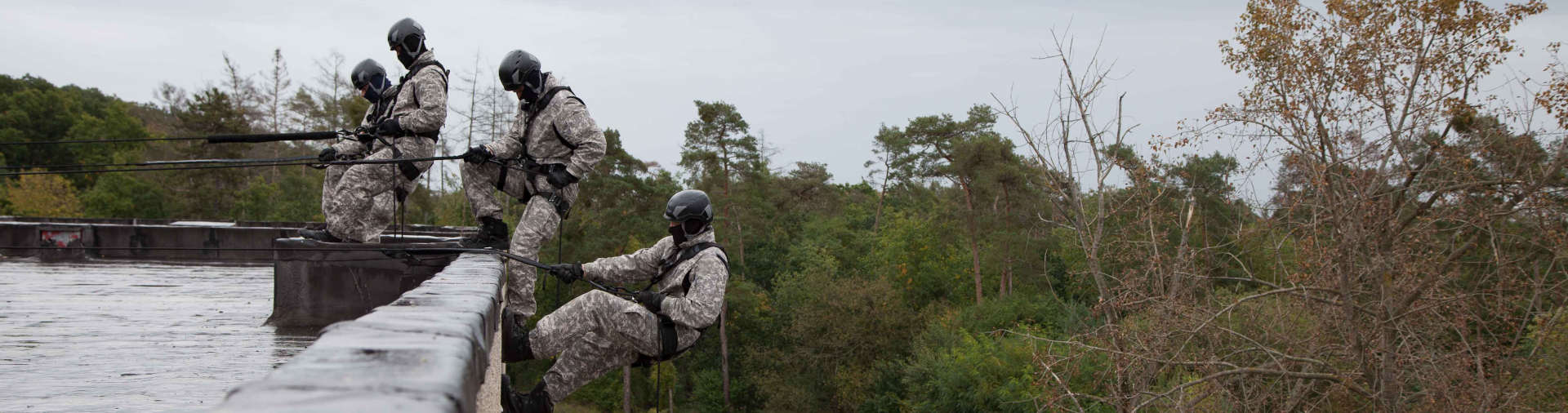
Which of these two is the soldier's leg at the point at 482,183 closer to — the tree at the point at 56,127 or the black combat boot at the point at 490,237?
the black combat boot at the point at 490,237

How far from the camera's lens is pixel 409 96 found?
724cm

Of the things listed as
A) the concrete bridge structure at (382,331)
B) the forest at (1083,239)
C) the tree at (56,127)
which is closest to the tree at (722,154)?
the forest at (1083,239)

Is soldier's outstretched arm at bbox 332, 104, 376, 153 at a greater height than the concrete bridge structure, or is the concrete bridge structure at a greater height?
soldier's outstretched arm at bbox 332, 104, 376, 153

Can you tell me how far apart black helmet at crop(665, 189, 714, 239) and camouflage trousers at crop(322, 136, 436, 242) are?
2.20 m

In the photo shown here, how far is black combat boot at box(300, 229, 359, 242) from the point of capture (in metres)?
7.08

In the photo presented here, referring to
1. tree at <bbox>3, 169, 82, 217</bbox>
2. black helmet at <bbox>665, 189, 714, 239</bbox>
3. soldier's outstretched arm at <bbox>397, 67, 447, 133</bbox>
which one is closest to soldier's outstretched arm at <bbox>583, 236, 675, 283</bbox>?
black helmet at <bbox>665, 189, 714, 239</bbox>

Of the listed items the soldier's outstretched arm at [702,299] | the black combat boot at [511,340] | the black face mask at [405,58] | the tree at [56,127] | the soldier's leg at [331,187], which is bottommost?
the black combat boot at [511,340]

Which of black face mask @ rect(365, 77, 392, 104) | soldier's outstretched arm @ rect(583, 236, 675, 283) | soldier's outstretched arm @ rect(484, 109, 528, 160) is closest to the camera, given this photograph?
soldier's outstretched arm @ rect(583, 236, 675, 283)

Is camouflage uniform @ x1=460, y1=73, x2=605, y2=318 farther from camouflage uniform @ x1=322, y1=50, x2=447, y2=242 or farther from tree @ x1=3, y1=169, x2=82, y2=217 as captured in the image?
tree @ x1=3, y1=169, x2=82, y2=217

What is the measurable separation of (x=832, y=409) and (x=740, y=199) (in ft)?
36.0

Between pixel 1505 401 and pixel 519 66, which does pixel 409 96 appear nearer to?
pixel 519 66

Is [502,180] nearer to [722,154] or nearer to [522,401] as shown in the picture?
[522,401]

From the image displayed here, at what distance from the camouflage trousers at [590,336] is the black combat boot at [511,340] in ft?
0.27

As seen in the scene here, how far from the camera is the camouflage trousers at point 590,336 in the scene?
5.75m
